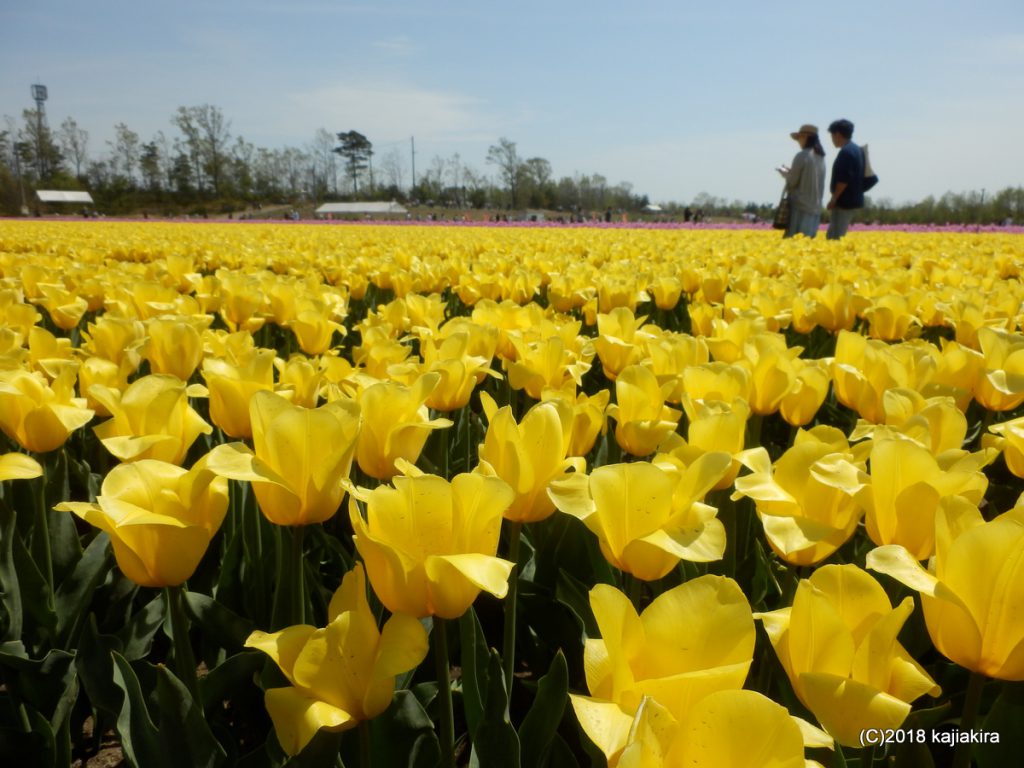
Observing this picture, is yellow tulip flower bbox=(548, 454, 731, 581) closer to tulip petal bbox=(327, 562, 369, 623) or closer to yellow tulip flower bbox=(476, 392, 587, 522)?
yellow tulip flower bbox=(476, 392, 587, 522)

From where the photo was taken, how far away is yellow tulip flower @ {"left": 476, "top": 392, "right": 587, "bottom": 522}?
1184mm

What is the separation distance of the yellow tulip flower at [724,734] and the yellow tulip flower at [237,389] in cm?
118

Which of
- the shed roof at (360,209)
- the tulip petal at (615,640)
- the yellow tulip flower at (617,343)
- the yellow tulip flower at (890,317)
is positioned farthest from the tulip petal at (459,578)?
the shed roof at (360,209)

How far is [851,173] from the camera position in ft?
34.1

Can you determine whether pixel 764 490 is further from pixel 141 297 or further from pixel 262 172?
pixel 262 172

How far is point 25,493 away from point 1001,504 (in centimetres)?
279

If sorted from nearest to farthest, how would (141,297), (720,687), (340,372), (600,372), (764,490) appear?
(720,687)
(764,490)
(340,372)
(141,297)
(600,372)

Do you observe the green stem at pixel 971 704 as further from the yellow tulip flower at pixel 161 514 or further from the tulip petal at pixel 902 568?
the yellow tulip flower at pixel 161 514

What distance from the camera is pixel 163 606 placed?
5.13 feet

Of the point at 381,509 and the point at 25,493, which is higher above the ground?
the point at 381,509

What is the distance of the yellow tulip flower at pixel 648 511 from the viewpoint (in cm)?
98

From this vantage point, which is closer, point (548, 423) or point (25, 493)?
point (548, 423)

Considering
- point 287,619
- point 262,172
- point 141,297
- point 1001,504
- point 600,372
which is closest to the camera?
point 287,619

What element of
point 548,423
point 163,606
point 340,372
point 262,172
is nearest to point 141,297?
point 340,372
